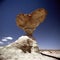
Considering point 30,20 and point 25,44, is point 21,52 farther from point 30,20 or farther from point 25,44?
point 30,20

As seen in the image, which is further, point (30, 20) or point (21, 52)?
point (30, 20)

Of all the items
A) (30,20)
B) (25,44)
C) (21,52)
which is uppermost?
(30,20)

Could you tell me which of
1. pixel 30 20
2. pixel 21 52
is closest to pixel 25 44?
pixel 21 52

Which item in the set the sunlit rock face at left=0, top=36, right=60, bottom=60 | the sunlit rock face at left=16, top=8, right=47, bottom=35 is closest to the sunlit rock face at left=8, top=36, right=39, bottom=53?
the sunlit rock face at left=0, top=36, right=60, bottom=60

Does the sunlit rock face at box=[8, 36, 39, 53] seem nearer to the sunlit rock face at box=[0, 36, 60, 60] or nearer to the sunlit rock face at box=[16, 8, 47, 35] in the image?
the sunlit rock face at box=[0, 36, 60, 60]

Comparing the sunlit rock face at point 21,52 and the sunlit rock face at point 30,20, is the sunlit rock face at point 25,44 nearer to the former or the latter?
the sunlit rock face at point 21,52

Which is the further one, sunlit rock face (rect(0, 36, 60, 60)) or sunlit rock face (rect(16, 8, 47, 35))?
sunlit rock face (rect(16, 8, 47, 35))

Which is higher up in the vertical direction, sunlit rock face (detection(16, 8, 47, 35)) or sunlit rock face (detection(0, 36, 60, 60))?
sunlit rock face (detection(16, 8, 47, 35))
